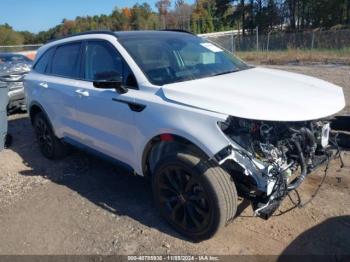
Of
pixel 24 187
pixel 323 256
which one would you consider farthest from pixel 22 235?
pixel 323 256

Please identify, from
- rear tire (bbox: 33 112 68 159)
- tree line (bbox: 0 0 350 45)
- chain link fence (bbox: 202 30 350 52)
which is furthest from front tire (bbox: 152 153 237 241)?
tree line (bbox: 0 0 350 45)

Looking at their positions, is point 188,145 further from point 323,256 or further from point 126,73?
point 323,256

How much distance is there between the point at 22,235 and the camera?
158 inches

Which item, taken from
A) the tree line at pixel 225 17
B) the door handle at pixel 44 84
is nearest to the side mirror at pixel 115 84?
the door handle at pixel 44 84

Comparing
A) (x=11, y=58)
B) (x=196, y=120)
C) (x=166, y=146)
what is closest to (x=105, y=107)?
(x=166, y=146)

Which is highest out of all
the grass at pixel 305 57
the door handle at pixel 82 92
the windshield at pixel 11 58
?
the windshield at pixel 11 58

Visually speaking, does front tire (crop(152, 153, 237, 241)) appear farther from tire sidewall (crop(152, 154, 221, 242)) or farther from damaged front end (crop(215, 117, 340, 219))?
damaged front end (crop(215, 117, 340, 219))

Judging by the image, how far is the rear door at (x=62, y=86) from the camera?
16.1ft

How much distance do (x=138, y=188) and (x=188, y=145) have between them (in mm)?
1632

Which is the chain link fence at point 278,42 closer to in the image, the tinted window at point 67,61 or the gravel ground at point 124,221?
the tinted window at point 67,61

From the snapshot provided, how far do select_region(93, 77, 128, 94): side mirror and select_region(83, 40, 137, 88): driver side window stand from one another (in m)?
0.03

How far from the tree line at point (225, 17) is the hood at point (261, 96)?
89.7ft

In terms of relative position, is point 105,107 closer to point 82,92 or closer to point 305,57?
point 82,92

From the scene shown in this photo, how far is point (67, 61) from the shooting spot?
5215mm
